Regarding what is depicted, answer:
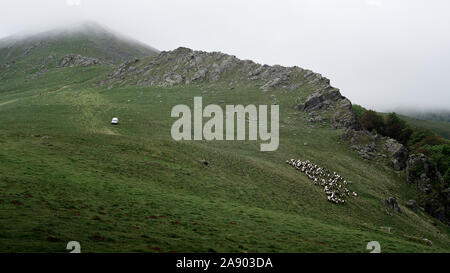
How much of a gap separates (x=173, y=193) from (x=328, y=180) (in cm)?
3544

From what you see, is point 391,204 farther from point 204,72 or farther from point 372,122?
point 204,72

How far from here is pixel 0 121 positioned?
71062mm

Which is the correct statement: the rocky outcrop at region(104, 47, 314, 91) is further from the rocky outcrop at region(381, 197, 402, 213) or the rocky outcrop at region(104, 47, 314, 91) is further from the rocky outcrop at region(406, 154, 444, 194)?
the rocky outcrop at region(381, 197, 402, 213)

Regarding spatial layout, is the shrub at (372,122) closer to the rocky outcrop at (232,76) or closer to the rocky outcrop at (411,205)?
the rocky outcrop at (232,76)

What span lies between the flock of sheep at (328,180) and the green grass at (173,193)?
1865 mm

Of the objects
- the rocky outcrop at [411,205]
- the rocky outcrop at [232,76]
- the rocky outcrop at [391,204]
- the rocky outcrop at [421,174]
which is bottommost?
the rocky outcrop at [411,205]

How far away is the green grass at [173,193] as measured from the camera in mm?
22422

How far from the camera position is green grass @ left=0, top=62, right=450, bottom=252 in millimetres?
22422

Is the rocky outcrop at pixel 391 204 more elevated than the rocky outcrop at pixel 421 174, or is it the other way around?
the rocky outcrop at pixel 421 174

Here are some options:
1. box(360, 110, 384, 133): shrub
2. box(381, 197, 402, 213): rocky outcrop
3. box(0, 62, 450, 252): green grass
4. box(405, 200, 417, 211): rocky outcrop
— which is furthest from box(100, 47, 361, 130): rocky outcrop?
box(381, 197, 402, 213): rocky outcrop

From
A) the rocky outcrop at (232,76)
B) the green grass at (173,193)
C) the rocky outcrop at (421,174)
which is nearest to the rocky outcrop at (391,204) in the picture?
the green grass at (173,193)

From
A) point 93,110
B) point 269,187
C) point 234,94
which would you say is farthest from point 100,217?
point 234,94

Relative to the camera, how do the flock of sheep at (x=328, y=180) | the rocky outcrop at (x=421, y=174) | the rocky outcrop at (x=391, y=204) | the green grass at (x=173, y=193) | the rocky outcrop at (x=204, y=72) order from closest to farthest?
the green grass at (x=173, y=193) → the flock of sheep at (x=328, y=180) → the rocky outcrop at (x=391, y=204) → the rocky outcrop at (x=421, y=174) → the rocky outcrop at (x=204, y=72)

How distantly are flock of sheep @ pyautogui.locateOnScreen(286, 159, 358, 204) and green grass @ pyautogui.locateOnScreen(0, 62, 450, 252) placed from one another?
6.12 ft
